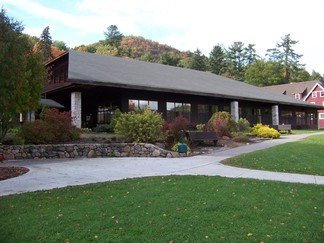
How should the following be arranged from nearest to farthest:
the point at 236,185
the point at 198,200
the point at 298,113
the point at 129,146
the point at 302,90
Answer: the point at 198,200
the point at 236,185
the point at 129,146
the point at 298,113
the point at 302,90

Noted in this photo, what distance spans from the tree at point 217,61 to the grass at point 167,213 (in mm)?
69416

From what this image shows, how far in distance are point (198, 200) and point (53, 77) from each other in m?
21.8

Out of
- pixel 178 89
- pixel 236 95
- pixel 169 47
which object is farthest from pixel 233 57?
pixel 178 89

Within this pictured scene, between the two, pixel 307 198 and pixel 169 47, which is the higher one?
pixel 169 47

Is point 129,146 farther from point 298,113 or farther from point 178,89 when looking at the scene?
point 298,113

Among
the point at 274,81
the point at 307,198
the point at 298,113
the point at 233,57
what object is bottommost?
the point at 307,198

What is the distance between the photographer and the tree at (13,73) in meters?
9.86

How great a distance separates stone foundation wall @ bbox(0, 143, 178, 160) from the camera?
13445 mm

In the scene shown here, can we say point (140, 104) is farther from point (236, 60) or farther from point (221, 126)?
point (236, 60)

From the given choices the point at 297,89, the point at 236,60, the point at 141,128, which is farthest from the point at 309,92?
the point at 141,128

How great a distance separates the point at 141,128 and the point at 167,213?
383 inches

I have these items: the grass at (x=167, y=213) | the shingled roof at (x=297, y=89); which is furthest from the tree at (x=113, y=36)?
the grass at (x=167, y=213)

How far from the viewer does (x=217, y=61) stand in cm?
7538

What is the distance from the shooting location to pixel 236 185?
6.99 meters
